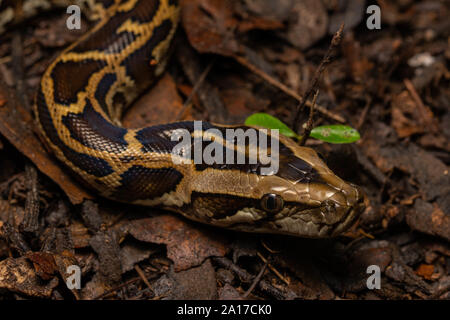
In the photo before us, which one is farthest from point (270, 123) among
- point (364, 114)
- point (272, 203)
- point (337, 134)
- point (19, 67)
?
point (19, 67)

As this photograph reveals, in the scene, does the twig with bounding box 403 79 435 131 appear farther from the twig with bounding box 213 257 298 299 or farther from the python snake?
the twig with bounding box 213 257 298 299

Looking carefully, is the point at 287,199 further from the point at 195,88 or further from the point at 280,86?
the point at 195,88

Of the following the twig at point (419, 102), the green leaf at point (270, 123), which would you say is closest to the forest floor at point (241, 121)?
the twig at point (419, 102)

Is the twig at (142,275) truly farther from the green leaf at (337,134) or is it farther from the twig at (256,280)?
the green leaf at (337,134)

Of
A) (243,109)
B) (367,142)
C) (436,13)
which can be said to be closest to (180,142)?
(243,109)

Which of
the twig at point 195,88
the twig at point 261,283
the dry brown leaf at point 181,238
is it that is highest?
the twig at point 195,88

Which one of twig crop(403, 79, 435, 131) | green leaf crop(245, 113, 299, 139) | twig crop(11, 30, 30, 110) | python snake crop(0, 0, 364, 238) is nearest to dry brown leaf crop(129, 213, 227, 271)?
python snake crop(0, 0, 364, 238)
